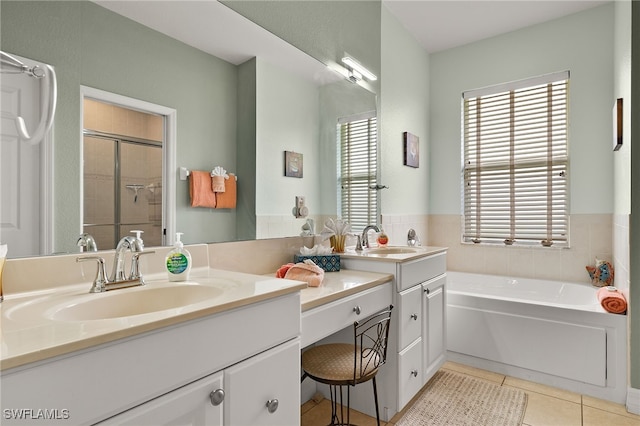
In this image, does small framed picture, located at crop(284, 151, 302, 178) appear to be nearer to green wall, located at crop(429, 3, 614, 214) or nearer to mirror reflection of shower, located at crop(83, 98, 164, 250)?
mirror reflection of shower, located at crop(83, 98, 164, 250)

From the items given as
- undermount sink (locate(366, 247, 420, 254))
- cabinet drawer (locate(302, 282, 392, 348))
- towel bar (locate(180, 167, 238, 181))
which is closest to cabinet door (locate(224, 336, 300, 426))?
cabinet drawer (locate(302, 282, 392, 348))

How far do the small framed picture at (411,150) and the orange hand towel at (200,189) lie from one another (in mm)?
2153

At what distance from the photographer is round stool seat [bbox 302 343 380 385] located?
1.53 meters

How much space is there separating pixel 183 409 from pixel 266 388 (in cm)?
28

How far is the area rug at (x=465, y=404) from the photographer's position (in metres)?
1.99

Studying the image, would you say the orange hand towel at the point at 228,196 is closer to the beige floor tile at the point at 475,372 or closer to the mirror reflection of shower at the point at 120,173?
the mirror reflection of shower at the point at 120,173

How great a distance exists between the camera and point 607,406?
2162 millimetres

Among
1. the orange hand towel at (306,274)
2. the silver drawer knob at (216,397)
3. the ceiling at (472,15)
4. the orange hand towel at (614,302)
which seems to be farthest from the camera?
the ceiling at (472,15)

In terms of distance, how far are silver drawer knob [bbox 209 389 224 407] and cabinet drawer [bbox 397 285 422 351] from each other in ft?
3.95

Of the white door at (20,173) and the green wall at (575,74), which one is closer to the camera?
the white door at (20,173)

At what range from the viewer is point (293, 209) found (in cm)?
212

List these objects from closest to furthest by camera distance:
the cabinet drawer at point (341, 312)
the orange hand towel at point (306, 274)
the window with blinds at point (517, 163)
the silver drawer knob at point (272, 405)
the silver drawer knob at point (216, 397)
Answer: the silver drawer knob at point (216, 397), the silver drawer knob at point (272, 405), the cabinet drawer at point (341, 312), the orange hand towel at point (306, 274), the window with blinds at point (517, 163)

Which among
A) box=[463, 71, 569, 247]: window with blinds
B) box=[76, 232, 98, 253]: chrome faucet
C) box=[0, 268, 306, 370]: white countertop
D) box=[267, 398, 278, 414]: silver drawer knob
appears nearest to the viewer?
box=[0, 268, 306, 370]: white countertop

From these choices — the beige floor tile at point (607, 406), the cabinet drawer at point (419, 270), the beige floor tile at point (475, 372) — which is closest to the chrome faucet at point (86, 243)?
the cabinet drawer at point (419, 270)
